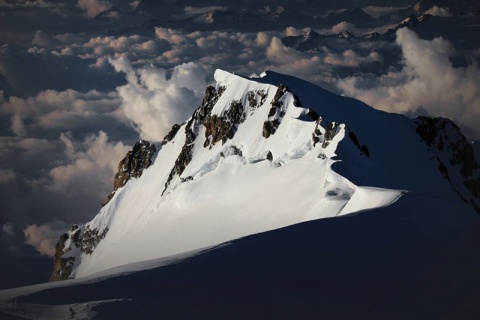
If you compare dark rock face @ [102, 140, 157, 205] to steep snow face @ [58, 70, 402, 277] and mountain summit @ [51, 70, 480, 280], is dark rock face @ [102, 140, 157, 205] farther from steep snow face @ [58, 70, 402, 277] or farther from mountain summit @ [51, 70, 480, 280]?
steep snow face @ [58, 70, 402, 277]

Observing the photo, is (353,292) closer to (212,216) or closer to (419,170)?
(212,216)

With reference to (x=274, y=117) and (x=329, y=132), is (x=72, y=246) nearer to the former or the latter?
(x=274, y=117)

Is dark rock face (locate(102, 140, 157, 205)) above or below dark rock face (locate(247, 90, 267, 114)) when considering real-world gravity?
above

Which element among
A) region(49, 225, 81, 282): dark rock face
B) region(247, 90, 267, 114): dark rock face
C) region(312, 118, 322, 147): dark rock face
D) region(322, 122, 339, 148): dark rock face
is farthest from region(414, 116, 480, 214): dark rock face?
region(49, 225, 81, 282): dark rock face

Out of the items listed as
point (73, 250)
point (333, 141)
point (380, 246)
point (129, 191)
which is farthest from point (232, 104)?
point (380, 246)

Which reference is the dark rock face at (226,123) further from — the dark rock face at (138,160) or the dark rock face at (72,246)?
the dark rock face at (72,246)

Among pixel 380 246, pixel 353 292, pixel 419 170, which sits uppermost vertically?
pixel 419 170
